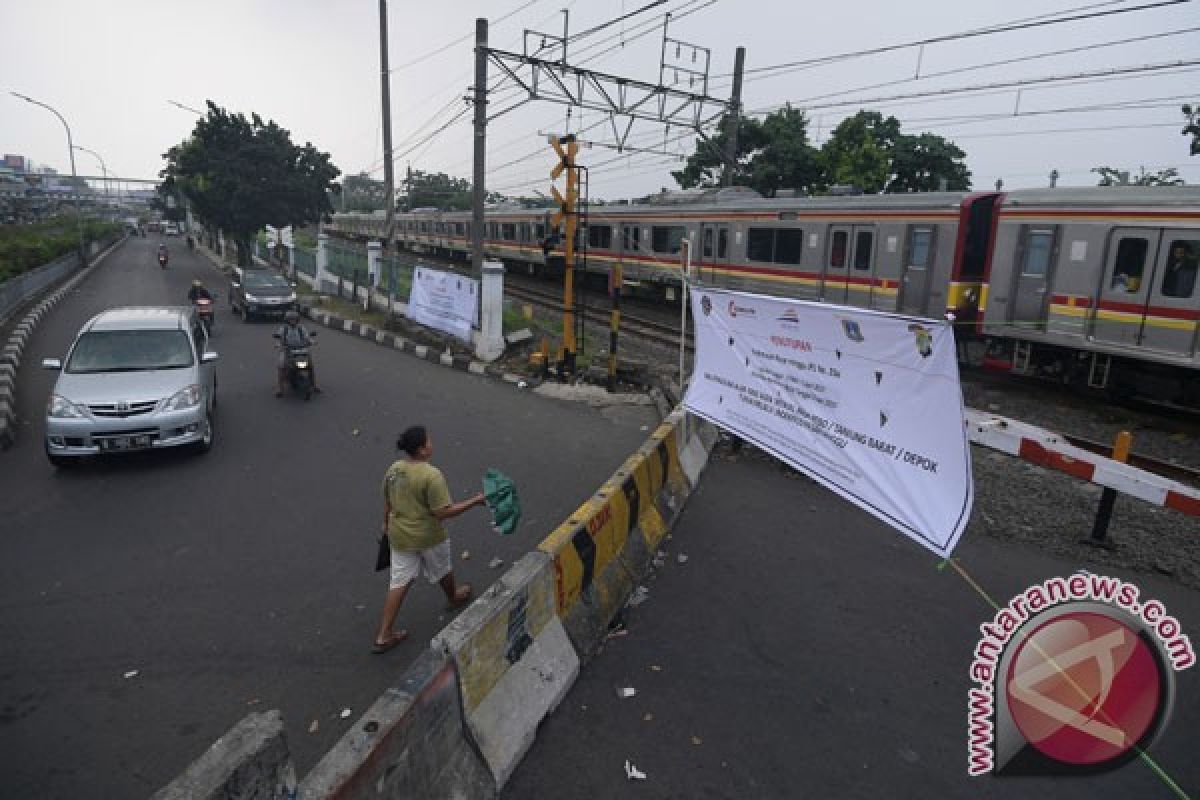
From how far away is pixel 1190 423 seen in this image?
994cm

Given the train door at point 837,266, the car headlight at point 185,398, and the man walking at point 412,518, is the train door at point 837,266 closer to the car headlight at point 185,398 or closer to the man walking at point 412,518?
the car headlight at point 185,398

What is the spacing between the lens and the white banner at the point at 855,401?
13.3ft

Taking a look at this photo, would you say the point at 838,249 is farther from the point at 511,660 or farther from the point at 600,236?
the point at 511,660

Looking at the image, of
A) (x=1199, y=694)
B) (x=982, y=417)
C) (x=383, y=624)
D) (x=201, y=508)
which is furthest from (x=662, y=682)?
(x=201, y=508)

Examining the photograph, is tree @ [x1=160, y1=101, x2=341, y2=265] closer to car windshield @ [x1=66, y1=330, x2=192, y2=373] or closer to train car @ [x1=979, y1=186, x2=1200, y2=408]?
car windshield @ [x1=66, y1=330, x2=192, y2=373]

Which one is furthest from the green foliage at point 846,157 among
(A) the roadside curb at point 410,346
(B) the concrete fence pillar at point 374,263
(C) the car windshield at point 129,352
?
(C) the car windshield at point 129,352

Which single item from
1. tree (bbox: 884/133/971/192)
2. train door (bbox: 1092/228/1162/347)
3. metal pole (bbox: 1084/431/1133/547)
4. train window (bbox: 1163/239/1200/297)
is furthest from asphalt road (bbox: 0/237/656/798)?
tree (bbox: 884/133/971/192)

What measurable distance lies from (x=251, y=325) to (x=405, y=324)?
192 inches

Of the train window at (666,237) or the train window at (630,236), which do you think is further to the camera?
the train window at (630,236)

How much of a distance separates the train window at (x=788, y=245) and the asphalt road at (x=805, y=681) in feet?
35.8

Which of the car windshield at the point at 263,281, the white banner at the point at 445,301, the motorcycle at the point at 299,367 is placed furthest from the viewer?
the car windshield at the point at 263,281

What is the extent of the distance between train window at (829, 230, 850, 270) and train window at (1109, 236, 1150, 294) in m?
5.20

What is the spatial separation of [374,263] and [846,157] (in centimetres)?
2070

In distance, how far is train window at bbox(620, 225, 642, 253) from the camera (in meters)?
21.6
